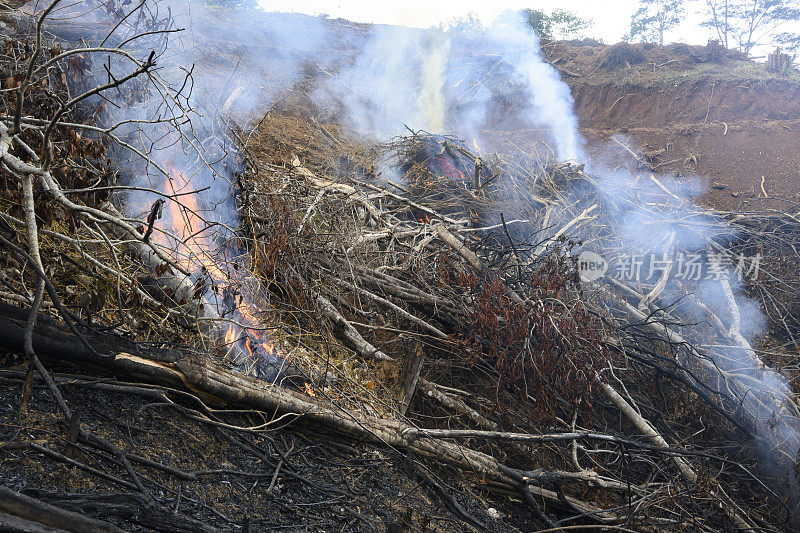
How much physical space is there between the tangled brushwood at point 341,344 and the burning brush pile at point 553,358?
33 mm

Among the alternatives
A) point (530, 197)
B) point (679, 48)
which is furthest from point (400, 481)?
point (679, 48)

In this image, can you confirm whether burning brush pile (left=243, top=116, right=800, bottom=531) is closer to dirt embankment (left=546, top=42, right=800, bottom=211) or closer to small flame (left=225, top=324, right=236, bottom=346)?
small flame (left=225, top=324, right=236, bottom=346)

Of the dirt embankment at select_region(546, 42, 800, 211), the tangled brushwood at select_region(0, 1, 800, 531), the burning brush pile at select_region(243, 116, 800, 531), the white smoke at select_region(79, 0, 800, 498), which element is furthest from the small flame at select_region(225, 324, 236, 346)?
the dirt embankment at select_region(546, 42, 800, 211)

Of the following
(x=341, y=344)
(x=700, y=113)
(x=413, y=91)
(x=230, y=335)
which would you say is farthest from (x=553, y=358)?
(x=700, y=113)

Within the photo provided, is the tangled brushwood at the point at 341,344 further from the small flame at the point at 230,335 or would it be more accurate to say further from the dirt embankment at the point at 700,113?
the dirt embankment at the point at 700,113

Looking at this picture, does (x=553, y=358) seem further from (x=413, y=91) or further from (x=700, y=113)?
(x=700, y=113)

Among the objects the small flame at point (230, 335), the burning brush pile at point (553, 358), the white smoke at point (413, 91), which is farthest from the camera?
the white smoke at point (413, 91)

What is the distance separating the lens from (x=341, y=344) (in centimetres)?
509

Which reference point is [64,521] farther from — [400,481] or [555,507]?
[555,507]

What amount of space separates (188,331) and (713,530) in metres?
4.66

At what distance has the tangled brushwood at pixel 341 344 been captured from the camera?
272 centimetres

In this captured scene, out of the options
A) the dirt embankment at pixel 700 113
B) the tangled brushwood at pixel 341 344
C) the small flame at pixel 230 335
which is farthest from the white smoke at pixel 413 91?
the small flame at pixel 230 335

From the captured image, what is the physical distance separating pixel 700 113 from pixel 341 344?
13450mm

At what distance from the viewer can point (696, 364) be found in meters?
5.77
